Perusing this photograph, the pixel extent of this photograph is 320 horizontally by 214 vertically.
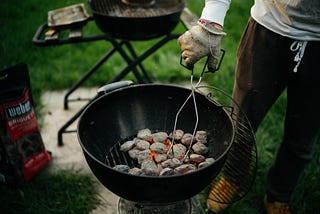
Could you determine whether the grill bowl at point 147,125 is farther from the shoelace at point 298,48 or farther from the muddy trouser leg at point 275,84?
the shoelace at point 298,48

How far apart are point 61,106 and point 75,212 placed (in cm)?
124

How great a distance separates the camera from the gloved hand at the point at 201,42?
1.39 metres

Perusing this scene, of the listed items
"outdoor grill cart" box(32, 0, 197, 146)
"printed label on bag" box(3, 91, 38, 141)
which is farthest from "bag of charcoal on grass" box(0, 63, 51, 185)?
"outdoor grill cart" box(32, 0, 197, 146)

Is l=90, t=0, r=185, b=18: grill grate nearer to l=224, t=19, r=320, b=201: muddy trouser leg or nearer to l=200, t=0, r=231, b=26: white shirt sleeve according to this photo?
l=224, t=19, r=320, b=201: muddy trouser leg

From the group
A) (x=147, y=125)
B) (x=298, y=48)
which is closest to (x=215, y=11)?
(x=298, y=48)

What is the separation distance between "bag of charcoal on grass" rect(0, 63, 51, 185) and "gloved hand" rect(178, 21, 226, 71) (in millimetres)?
1269

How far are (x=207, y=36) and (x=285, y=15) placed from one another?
1.33 feet

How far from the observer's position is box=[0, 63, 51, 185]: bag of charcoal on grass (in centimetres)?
211

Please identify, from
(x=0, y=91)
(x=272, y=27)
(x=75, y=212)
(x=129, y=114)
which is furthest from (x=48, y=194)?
(x=272, y=27)

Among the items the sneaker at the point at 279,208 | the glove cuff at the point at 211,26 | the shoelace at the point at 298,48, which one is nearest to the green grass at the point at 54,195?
the sneaker at the point at 279,208

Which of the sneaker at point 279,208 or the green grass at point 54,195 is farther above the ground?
the sneaker at point 279,208

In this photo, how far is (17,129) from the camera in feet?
7.13

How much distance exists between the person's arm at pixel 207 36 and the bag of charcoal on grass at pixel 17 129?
127 cm

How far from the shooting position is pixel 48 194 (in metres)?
2.23
